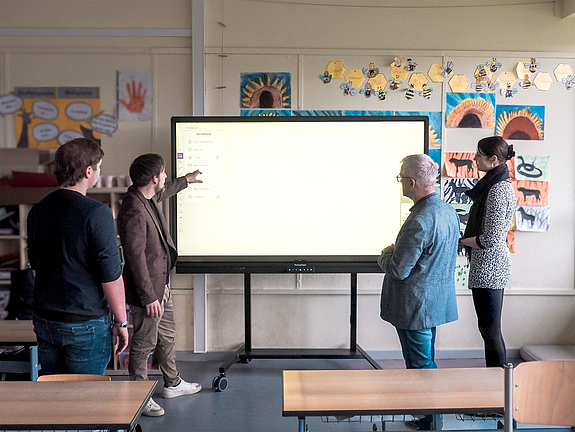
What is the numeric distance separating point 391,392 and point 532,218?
8.99ft

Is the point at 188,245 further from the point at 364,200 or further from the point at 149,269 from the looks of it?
the point at 364,200

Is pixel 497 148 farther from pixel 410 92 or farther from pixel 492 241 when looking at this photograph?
pixel 410 92

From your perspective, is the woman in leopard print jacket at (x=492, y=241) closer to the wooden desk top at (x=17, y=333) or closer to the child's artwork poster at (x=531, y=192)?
the child's artwork poster at (x=531, y=192)

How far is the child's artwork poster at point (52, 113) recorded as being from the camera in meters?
3.72

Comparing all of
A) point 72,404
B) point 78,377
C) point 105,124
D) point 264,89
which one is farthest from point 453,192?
point 72,404

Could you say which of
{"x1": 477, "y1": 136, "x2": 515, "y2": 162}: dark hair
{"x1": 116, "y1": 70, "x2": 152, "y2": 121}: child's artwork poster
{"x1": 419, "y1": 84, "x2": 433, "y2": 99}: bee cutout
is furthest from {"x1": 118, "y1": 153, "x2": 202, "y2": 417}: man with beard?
{"x1": 419, "y1": 84, "x2": 433, "y2": 99}: bee cutout

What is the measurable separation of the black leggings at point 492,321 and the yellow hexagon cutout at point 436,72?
1.76m

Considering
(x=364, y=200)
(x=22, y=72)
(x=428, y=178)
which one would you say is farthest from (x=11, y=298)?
(x=428, y=178)

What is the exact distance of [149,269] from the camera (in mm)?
2814

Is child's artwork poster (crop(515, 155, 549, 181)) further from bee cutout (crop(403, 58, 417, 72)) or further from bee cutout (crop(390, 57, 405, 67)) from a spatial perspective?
bee cutout (crop(390, 57, 405, 67))

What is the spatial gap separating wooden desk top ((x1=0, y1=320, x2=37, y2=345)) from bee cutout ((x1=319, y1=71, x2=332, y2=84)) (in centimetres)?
260

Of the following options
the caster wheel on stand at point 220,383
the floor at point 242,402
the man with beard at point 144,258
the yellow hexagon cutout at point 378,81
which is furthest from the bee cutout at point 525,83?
the caster wheel on stand at point 220,383

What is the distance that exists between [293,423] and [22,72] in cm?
322

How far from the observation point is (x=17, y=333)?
8.06 feet
